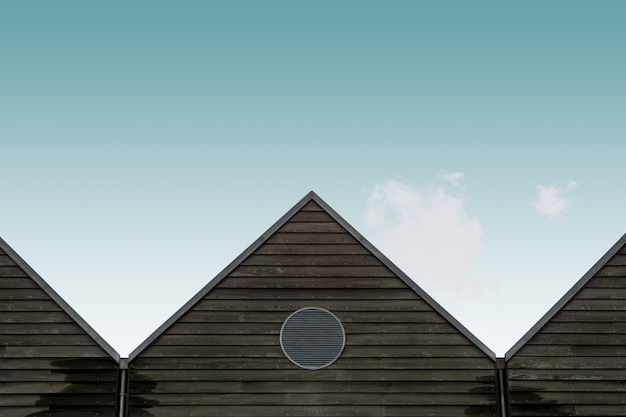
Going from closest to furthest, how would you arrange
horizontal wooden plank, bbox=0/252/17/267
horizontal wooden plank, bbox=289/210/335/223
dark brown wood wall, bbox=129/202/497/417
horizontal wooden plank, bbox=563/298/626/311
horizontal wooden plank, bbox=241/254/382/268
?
dark brown wood wall, bbox=129/202/497/417 → horizontal wooden plank, bbox=563/298/626/311 → horizontal wooden plank, bbox=0/252/17/267 → horizontal wooden plank, bbox=241/254/382/268 → horizontal wooden plank, bbox=289/210/335/223

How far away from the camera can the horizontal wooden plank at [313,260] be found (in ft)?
56.6

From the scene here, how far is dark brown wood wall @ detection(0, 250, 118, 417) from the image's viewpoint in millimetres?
16266

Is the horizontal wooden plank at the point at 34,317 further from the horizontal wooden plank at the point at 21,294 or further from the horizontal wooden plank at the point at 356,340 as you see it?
the horizontal wooden plank at the point at 356,340

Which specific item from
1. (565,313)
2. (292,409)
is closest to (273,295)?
(292,409)

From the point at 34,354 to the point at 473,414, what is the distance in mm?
8805

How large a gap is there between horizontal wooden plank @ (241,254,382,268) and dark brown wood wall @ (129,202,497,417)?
2cm

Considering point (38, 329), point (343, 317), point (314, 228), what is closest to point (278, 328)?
point (343, 317)

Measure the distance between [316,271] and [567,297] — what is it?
518cm

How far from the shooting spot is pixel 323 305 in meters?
17.0

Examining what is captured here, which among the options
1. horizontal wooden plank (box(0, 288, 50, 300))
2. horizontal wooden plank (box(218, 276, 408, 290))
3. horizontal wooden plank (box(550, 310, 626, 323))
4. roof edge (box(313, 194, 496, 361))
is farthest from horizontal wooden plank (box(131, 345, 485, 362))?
horizontal wooden plank (box(0, 288, 50, 300))

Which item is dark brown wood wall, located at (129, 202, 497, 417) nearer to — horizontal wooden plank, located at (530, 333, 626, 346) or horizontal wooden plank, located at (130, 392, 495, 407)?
horizontal wooden plank, located at (130, 392, 495, 407)

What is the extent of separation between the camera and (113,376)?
54.0ft

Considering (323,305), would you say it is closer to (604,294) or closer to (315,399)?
(315,399)

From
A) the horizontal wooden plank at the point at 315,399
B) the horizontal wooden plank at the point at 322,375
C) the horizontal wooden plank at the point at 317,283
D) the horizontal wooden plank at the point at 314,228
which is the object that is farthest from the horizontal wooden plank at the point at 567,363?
the horizontal wooden plank at the point at 314,228
